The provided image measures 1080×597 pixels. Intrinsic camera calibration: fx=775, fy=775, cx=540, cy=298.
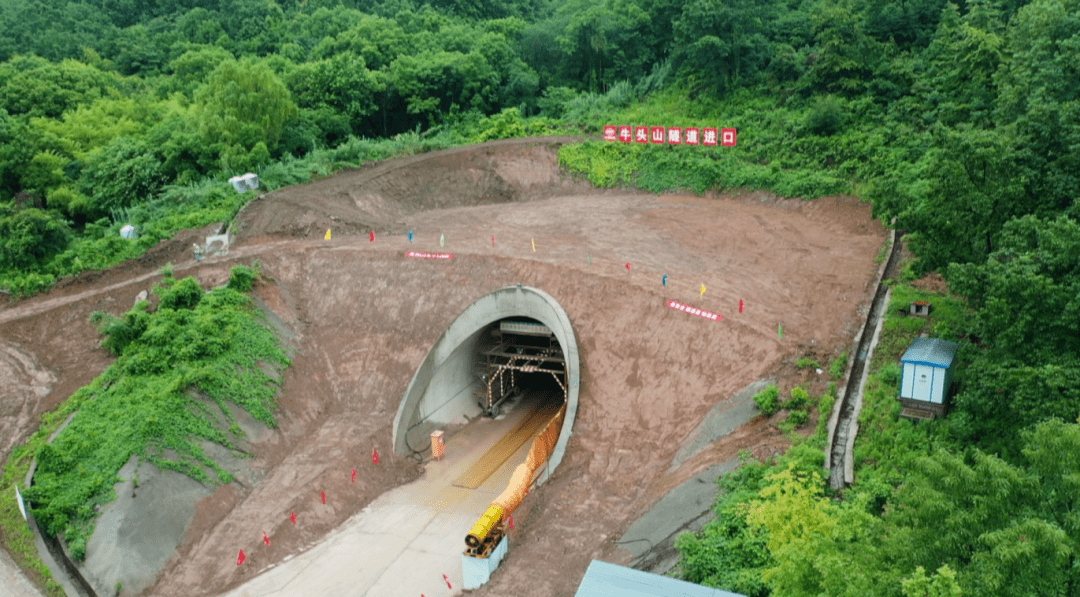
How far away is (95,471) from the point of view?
26.5 m

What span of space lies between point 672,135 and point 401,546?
1221 inches

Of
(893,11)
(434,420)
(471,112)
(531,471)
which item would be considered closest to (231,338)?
(434,420)

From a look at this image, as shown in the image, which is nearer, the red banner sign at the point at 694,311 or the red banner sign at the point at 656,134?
the red banner sign at the point at 694,311

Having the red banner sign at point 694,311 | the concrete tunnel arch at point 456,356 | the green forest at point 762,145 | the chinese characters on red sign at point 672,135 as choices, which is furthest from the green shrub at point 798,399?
the chinese characters on red sign at point 672,135

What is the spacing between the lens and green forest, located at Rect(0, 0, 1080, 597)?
1384 cm

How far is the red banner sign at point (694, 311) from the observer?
30219 mm

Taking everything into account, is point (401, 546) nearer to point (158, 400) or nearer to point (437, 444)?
point (437, 444)

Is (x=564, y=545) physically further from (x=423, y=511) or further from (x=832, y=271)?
(x=832, y=271)

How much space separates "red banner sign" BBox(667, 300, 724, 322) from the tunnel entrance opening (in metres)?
5.85

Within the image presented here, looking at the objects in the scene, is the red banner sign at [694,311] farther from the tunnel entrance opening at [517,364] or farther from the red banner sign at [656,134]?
the red banner sign at [656,134]

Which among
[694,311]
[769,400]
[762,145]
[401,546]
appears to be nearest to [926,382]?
[769,400]

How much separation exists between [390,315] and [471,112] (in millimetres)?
27342

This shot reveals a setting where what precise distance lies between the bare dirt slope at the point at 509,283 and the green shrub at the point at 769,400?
0.72 meters

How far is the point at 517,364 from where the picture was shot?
37.1m
